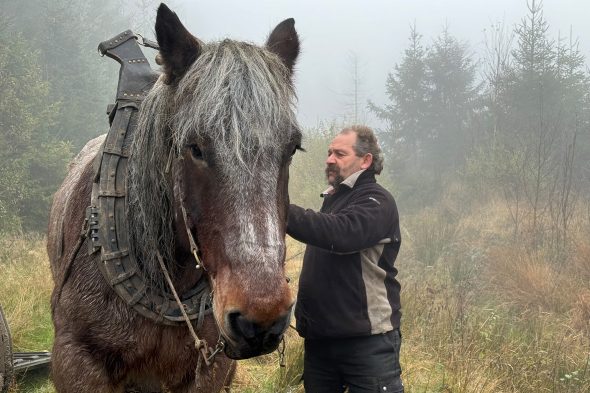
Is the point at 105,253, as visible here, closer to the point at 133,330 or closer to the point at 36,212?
the point at 133,330

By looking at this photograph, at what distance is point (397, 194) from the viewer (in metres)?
20.9

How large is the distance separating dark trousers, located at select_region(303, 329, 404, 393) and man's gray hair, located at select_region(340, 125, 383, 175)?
1039mm

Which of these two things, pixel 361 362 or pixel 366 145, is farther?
pixel 366 145

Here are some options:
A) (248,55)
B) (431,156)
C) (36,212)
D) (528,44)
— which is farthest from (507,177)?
(248,55)

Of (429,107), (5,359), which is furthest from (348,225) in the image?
(429,107)

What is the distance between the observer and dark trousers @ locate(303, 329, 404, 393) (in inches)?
116

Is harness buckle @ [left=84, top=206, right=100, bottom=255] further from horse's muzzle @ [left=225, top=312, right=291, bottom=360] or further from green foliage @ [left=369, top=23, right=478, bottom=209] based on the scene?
green foliage @ [left=369, top=23, right=478, bottom=209]

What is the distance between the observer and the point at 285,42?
2330 mm

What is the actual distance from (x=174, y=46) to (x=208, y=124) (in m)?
0.45

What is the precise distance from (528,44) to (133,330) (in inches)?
714

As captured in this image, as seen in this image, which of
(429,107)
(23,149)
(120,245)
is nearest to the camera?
(120,245)

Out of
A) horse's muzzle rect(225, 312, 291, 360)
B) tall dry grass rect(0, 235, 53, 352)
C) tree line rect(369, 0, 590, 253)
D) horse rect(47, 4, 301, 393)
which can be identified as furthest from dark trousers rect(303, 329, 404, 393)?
tree line rect(369, 0, 590, 253)

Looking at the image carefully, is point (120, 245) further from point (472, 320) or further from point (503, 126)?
point (503, 126)

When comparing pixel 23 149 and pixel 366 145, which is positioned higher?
pixel 366 145
